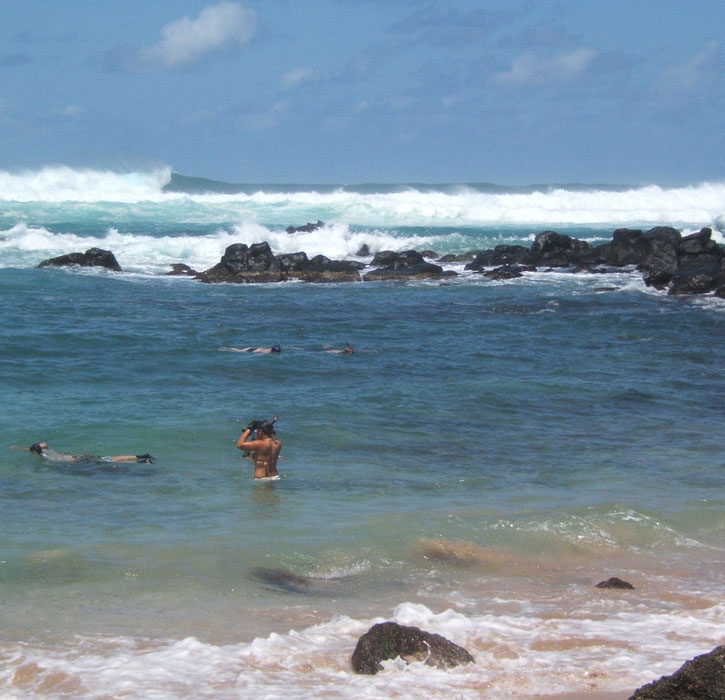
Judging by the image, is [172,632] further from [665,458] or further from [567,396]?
[567,396]

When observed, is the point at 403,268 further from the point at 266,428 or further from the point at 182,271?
the point at 266,428

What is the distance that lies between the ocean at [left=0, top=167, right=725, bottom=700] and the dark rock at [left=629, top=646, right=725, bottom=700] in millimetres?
1327

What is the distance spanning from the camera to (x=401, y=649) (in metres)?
6.84

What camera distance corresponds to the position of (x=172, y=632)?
7.74m

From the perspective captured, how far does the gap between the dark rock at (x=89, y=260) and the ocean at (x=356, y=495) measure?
6.45 meters

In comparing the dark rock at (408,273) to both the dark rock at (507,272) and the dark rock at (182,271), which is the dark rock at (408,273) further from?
the dark rock at (182,271)

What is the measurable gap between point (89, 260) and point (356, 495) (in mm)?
26769

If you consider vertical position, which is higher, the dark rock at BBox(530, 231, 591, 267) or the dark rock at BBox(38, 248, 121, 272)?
the dark rock at BBox(530, 231, 591, 267)

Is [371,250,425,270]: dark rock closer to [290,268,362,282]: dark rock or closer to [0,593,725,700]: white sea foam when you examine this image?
[290,268,362,282]: dark rock

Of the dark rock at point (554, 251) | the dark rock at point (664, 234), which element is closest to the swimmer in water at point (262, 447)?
the dark rock at point (554, 251)

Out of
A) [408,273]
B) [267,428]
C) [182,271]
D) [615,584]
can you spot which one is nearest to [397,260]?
[408,273]

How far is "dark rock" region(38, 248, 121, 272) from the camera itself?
36.2 metres

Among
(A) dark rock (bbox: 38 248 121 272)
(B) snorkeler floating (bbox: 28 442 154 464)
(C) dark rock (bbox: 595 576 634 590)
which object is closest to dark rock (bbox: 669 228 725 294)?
(A) dark rock (bbox: 38 248 121 272)

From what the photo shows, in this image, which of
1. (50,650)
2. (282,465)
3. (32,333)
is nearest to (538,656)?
(50,650)
